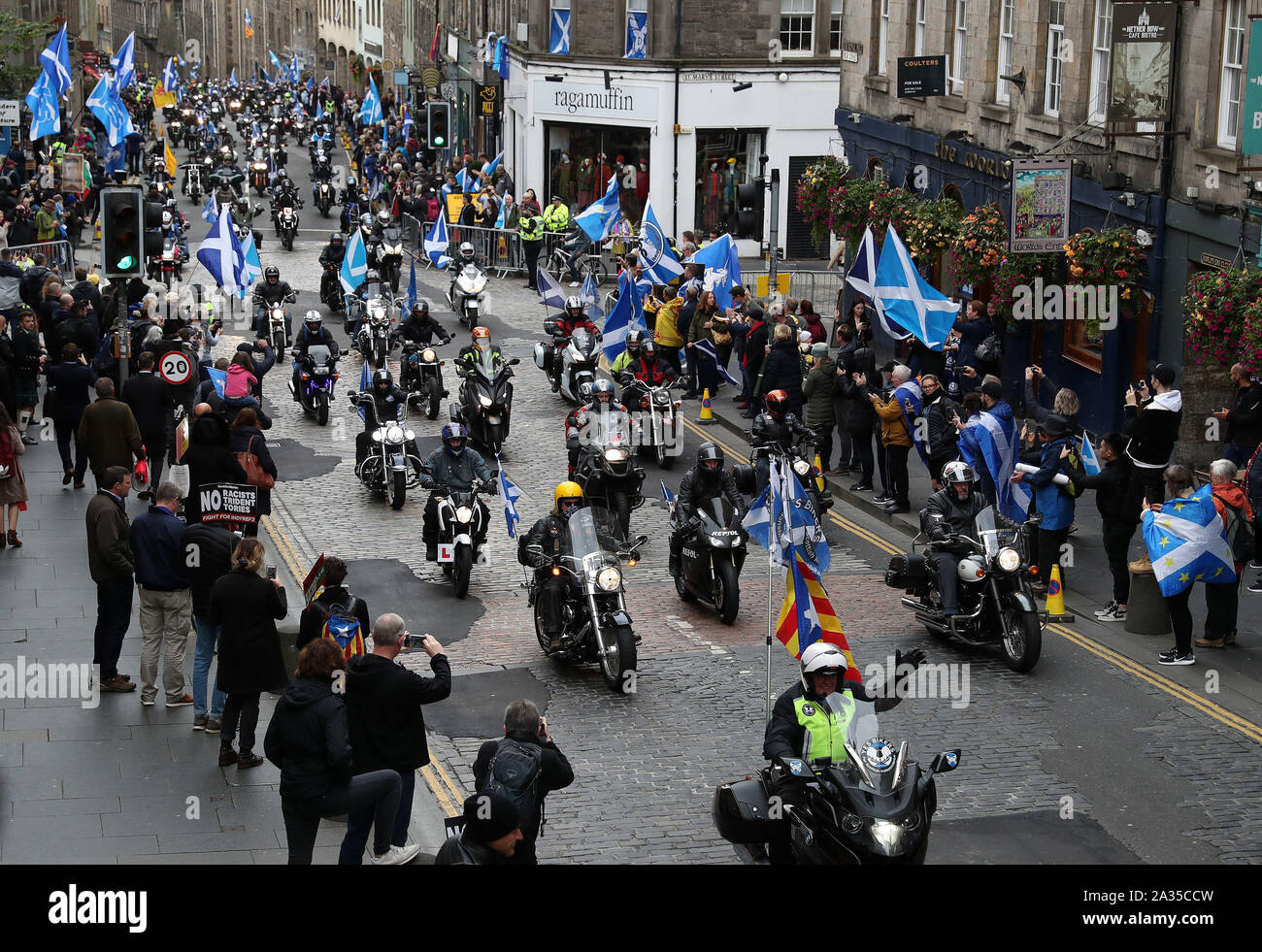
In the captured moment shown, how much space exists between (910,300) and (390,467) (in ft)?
22.3

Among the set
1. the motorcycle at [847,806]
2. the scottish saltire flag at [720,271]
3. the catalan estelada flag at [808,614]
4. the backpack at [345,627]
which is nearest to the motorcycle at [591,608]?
the catalan estelada flag at [808,614]

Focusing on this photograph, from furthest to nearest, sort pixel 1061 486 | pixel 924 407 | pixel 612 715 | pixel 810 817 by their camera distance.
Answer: pixel 924 407, pixel 1061 486, pixel 612 715, pixel 810 817

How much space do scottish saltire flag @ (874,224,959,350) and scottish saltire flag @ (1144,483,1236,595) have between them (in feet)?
25.4

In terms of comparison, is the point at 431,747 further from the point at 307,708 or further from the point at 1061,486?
the point at 1061,486

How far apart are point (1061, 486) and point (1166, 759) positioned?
442cm

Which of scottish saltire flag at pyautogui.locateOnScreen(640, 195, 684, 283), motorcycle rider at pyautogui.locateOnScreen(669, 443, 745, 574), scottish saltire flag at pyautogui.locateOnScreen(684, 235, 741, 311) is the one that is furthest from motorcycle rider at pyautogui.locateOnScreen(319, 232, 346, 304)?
motorcycle rider at pyautogui.locateOnScreen(669, 443, 745, 574)

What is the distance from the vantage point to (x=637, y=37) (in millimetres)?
45312

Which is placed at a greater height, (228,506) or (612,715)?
(228,506)

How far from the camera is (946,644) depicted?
14844 millimetres

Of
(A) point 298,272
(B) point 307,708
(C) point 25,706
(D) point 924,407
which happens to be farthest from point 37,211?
(B) point 307,708

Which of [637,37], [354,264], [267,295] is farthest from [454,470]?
[637,37]

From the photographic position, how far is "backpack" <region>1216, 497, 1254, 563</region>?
1417 cm

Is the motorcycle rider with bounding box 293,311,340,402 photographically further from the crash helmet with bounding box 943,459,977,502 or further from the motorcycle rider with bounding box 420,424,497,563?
the crash helmet with bounding box 943,459,977,502

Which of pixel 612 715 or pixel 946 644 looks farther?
pixel 946 644
